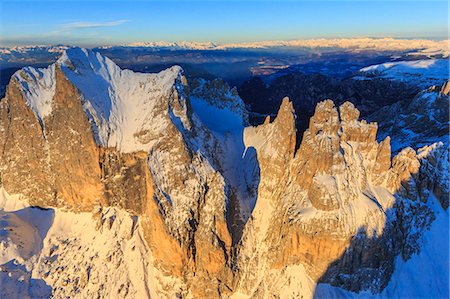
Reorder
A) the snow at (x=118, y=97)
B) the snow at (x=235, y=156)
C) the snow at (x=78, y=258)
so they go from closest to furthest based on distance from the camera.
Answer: the snow at (x=78, y=258), the snow at (x=235, y=156), the snow at (x=118, y=97)

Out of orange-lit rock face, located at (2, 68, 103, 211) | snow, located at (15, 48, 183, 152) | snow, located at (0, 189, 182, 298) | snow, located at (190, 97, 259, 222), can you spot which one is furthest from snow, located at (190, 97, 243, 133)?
snow, located at (0, 189, 182, 298)

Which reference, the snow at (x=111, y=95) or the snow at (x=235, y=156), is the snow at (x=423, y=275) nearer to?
the snow at (x=235, y=156)

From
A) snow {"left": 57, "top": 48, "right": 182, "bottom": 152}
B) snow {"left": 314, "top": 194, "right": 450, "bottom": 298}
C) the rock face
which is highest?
snow {"left": 57, "top": 48, "right": 182, "bottom": 152}

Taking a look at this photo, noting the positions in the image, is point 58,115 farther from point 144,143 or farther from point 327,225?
point 327,225

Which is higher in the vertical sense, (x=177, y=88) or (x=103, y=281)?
(x=177, y=88)

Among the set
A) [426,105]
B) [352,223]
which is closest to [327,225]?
[352,223]

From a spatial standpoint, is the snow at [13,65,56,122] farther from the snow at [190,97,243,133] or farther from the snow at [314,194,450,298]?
the snow at [314,194,450,298]

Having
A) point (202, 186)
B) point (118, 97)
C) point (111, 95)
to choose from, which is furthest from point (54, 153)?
point (202, 186)

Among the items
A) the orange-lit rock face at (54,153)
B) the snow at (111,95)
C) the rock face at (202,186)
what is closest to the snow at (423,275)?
the rock face at (202,186)
